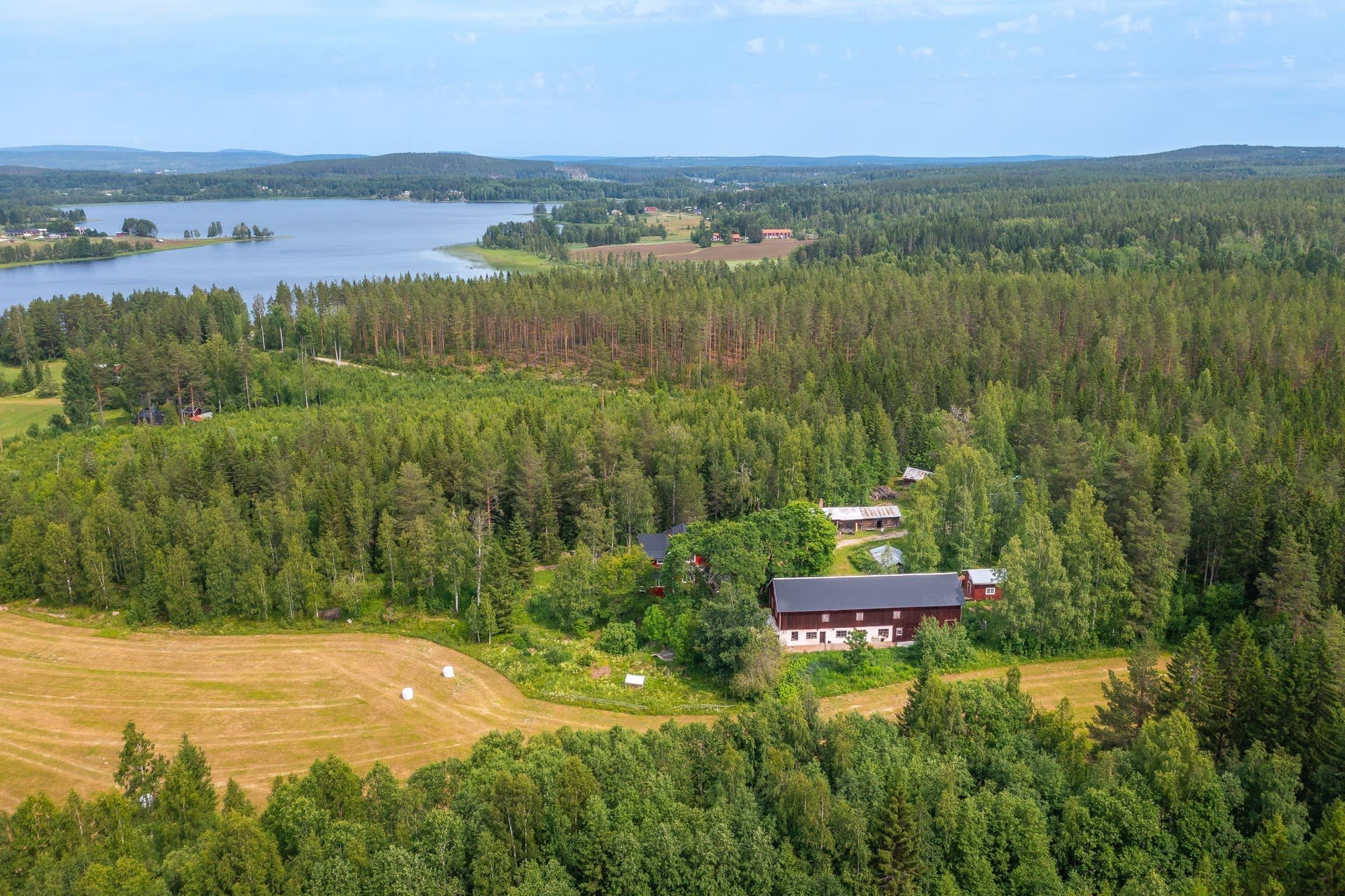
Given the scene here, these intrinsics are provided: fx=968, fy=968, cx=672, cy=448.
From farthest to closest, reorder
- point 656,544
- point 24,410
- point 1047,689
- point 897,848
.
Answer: point 24,410
point 656,544
point 1047,689
point 897,848

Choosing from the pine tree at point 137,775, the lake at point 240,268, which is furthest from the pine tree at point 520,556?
the lake at point 240,268

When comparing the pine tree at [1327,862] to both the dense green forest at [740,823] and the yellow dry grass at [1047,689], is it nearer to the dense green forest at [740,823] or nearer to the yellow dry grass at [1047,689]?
the dense green forest at [740,823]

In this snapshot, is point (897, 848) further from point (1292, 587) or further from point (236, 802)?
point (1292, 587)

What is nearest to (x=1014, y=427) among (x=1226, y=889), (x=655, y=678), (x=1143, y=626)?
(x=1143, y=626)

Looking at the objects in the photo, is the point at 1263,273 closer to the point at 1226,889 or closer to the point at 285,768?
the point at 1226,889

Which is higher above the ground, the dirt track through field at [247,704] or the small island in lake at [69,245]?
the small island in lake at [69,245]

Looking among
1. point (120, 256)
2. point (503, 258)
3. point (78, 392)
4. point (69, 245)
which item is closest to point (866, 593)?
point (78, 392)

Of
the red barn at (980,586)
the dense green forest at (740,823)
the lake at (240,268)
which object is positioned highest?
the lake at (240,268)
